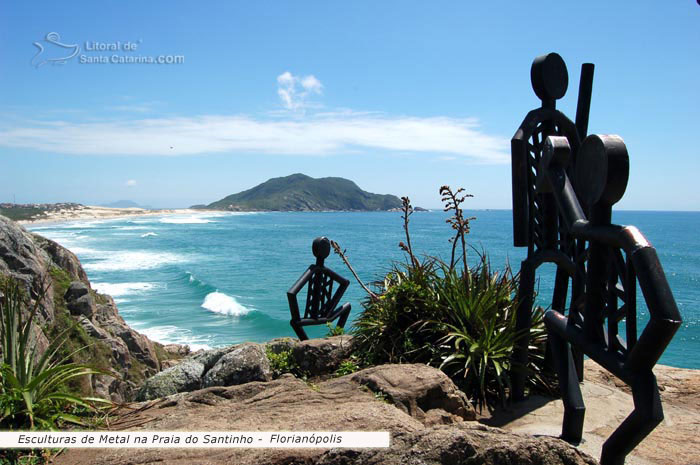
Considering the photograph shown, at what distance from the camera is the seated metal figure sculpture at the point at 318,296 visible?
8336 millimetres

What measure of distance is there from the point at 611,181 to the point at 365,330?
375 cm

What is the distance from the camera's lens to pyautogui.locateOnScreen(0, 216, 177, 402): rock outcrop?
9.15m

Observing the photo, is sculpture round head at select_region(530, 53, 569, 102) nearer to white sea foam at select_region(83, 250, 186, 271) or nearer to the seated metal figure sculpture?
the seated metal figure sculpture

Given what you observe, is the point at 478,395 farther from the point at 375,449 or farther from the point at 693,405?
the point at 375,449

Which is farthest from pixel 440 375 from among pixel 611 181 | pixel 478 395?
pixel 611 181

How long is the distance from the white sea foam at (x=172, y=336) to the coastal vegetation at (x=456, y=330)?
15.9 metres

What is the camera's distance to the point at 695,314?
28.8m

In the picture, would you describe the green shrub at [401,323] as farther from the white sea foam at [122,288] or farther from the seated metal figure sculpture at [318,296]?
the white sea foam at [122,288]

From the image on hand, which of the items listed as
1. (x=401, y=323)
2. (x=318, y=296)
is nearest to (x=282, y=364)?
(x=401, y=323)

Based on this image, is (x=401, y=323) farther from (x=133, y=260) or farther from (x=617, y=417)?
(x=133, y=260)

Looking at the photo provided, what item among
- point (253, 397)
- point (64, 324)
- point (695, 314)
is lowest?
point (695, 314)

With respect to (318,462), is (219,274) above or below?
below

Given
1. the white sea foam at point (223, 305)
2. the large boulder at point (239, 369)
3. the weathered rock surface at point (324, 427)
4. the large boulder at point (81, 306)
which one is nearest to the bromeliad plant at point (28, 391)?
the weathered rock surface at point (324, 427)
